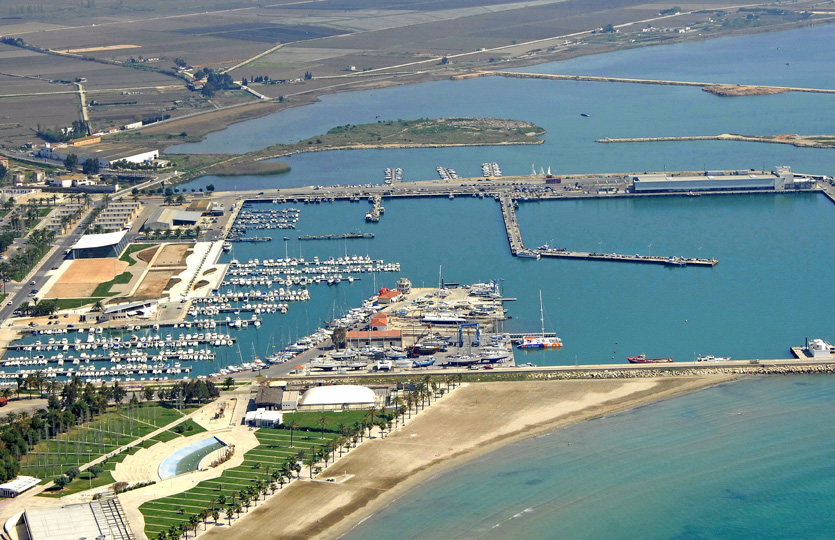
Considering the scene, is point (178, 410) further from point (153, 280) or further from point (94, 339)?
point (153, 280)

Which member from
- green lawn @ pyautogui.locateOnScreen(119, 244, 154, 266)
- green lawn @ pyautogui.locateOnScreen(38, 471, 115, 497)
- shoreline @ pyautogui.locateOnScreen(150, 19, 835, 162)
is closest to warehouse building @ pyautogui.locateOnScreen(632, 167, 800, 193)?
green lawn @ pyautogui.locateOnScreen(119, 244, 154, 266)

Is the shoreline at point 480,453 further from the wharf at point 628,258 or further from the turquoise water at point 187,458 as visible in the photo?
the wharf at point 628,258

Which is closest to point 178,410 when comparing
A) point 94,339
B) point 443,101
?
point 94,339

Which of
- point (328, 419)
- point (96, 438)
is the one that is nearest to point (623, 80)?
point (328, 419)

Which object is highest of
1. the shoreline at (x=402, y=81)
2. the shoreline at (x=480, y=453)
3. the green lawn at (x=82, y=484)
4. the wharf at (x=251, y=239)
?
the shoreline at (x=402, y=81)

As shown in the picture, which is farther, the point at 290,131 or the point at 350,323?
the point at 290,131

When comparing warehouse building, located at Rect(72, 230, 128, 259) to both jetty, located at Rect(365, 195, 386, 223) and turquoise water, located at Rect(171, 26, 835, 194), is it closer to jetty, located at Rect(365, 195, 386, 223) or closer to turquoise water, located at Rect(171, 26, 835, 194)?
jetty, located at Rect(365, 195, 386, 223)

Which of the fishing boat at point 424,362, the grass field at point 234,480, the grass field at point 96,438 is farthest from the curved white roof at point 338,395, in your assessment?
the grass field at point 96,438
